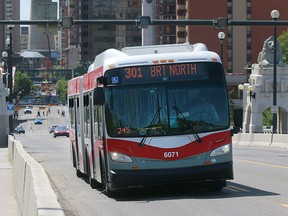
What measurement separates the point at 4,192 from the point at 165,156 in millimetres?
Result: 7996

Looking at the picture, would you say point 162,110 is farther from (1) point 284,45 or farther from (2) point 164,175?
(1) point 284,45

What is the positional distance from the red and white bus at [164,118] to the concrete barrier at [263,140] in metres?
28.7

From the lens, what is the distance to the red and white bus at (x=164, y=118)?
53.4ft

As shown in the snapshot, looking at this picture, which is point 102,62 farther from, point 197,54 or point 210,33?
point 210,33

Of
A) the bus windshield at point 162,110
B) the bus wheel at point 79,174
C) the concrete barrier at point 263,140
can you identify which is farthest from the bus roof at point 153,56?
the concrete barrier at point 263,140

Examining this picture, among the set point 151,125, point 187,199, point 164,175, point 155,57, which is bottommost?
point 187,199

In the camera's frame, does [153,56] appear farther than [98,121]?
No

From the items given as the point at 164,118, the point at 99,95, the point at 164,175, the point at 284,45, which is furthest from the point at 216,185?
the point at 284,45

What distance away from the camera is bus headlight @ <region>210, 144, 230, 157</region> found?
53.8 ft

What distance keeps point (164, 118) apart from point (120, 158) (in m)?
1.05

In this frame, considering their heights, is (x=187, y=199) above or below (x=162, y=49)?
below

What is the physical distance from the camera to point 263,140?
49625 mm

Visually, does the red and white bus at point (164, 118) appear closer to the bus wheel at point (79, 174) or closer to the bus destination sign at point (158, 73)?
the bus destination sign at point (158, 73)

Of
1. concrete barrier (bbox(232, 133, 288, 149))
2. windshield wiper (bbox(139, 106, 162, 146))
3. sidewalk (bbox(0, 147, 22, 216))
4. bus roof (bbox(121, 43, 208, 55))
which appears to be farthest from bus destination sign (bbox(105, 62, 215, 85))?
concrete barrier (bbox(232, 133, 288, 149))
